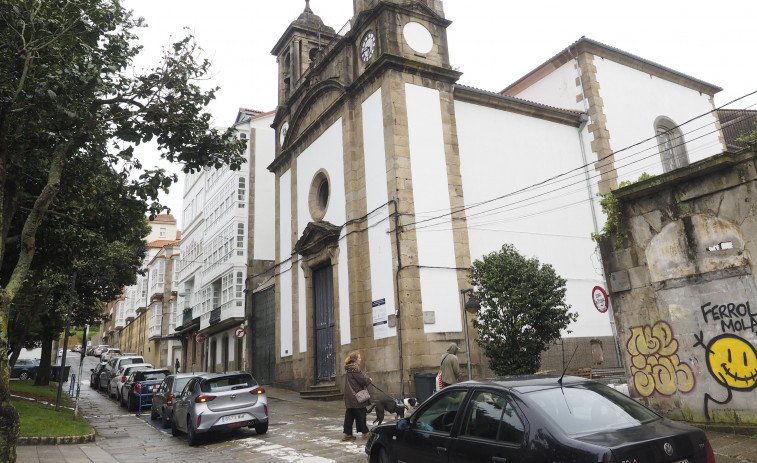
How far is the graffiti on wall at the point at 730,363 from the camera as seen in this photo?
802 cm

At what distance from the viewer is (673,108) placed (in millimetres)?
25766

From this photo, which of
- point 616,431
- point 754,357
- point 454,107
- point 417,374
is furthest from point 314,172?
point 616,431

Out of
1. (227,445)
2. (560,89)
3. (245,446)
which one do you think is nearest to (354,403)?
(245,446)

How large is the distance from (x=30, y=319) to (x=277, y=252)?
33.8 ft

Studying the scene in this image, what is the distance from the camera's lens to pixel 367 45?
752 inches

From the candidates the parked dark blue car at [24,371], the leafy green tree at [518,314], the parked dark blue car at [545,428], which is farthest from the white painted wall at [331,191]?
the parked dark blue car at [24,371]

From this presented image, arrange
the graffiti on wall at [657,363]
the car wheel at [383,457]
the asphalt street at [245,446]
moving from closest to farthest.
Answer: the car wheel at [383,457] → the asphalt street at [245,446] → the graffiti on wall at [657,363]

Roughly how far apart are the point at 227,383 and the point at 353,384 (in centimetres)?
306

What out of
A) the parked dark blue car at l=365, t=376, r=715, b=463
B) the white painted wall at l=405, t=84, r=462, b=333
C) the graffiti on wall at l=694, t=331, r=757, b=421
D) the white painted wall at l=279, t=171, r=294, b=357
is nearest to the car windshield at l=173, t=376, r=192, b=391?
the white painted wall at l=405, t=84, r=462, b=333

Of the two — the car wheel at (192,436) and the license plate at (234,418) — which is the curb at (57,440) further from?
the license plate at (234,418)

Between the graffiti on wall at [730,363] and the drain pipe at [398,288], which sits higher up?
the drain pipe at [398,288]

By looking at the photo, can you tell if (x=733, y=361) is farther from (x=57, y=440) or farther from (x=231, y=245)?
(x=231, y=245)

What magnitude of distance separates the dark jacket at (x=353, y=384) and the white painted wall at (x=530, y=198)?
8.33 meters

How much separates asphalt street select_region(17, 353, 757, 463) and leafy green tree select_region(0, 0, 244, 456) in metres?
3.42
